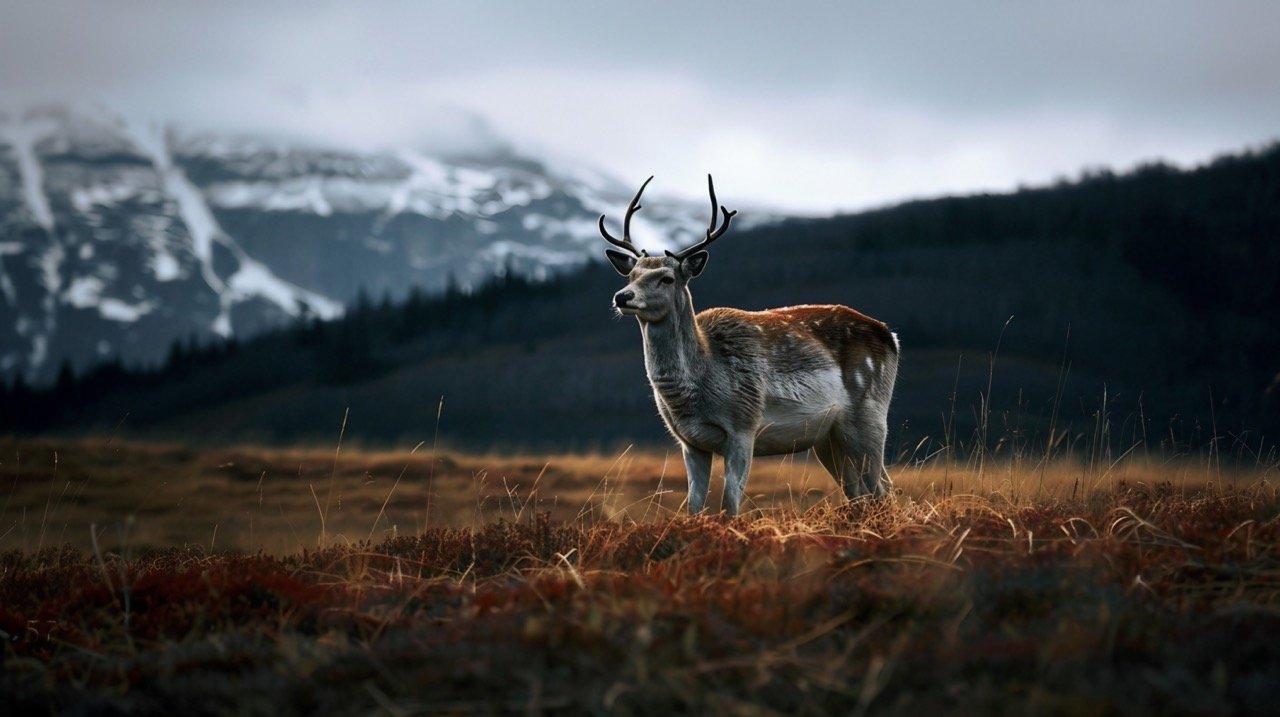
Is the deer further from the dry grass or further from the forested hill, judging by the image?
the forested hill

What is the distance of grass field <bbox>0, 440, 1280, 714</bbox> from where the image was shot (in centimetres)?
388

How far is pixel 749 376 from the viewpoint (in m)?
10.4

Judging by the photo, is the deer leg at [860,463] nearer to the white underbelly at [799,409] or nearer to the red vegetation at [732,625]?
the white underbelly at [799,409]

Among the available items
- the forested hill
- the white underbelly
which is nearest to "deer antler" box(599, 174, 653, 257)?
the white underbelly

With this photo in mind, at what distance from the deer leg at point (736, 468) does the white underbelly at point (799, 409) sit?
1.48 ft

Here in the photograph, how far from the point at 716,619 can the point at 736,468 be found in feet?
17.4

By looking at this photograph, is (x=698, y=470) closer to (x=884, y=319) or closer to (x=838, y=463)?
(x=838, y=463)

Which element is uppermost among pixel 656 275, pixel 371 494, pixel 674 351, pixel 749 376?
pixel 656 275

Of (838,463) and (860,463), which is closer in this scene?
(860,463)

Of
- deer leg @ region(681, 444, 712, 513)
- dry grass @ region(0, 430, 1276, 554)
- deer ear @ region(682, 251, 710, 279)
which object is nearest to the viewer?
dry grass @ region(0, 430, 1276, 554)

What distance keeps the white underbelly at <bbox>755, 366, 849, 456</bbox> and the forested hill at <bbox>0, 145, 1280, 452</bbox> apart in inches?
2904

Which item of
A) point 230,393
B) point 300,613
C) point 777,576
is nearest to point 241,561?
point 300,613

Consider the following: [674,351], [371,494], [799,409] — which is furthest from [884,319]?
[674,351]

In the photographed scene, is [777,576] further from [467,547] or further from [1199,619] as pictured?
[467,547]
